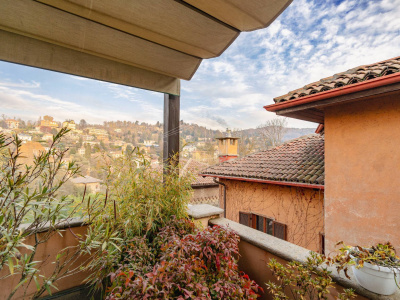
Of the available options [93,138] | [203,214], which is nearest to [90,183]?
[93,138]

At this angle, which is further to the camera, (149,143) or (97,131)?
(149,143)

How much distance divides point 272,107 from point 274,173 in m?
2.01

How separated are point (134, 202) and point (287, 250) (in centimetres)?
133

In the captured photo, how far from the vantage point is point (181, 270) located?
1.12 metres

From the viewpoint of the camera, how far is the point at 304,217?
14.5 ft

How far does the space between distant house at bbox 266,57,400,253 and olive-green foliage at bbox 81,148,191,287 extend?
2.48m

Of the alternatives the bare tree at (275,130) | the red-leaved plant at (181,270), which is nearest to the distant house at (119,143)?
the red-leaved plant at (181,270)

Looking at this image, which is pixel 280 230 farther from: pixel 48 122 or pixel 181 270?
pixel 48 122

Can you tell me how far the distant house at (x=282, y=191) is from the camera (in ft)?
13.8

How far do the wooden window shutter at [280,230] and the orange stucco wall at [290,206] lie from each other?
0.31 feet

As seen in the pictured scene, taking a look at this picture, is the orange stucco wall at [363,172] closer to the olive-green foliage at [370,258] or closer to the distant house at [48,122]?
the olive-green foliage at [370,258]

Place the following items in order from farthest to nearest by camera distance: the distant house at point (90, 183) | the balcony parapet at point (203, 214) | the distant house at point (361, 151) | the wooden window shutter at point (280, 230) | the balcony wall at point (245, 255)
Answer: the wooden window shutter at point (280, 230)
the distant house at point (361, 151)
the balcony parapet at point (203, 214)
the distant house at point (90, 183)
the balcony wall at point (245, 255)

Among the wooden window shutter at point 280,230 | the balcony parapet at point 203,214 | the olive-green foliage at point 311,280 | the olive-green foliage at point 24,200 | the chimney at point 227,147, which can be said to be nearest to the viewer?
the olive-green foliage at point 24,200

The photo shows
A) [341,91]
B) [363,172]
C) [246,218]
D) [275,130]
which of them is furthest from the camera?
[275,130]
